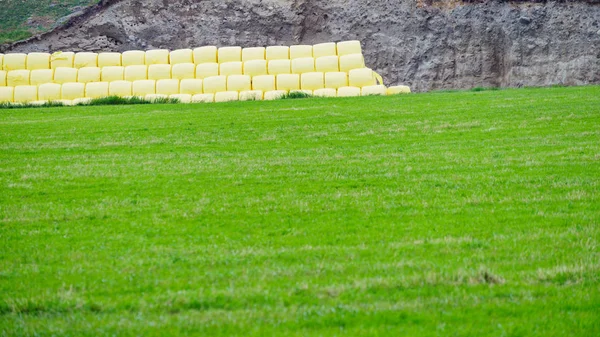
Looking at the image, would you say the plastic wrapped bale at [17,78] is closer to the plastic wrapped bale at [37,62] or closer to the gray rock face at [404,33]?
the plastic wrapped bale at [37,62]

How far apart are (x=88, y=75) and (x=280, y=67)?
7094 mm

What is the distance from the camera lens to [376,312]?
18.3ft

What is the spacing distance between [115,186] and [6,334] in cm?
593

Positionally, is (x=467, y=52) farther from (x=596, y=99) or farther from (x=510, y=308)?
(x=510, y=308)

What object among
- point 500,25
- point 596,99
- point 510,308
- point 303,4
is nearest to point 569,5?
point 500,25

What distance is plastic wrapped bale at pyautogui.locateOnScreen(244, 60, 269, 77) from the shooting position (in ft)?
85.2

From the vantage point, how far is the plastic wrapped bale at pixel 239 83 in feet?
82.9

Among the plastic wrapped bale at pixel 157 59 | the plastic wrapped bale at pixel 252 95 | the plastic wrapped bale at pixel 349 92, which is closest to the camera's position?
the plastic wrapped bale at pixel 349 92

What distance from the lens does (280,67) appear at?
25.8 m

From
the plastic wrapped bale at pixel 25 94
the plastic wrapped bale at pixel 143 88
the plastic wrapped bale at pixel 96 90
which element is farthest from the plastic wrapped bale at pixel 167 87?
the plastic wrapped bale at pixel 25 94

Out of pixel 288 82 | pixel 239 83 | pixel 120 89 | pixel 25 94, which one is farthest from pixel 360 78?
pixel 25 94

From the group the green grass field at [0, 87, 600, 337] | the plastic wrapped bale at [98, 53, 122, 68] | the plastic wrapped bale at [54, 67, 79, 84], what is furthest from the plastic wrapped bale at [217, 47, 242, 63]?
the green grass field at [0, 87, 600, 337]

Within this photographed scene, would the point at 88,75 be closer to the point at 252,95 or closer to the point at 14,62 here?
the point at 14,62

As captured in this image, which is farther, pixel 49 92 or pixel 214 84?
pixel 49 92
